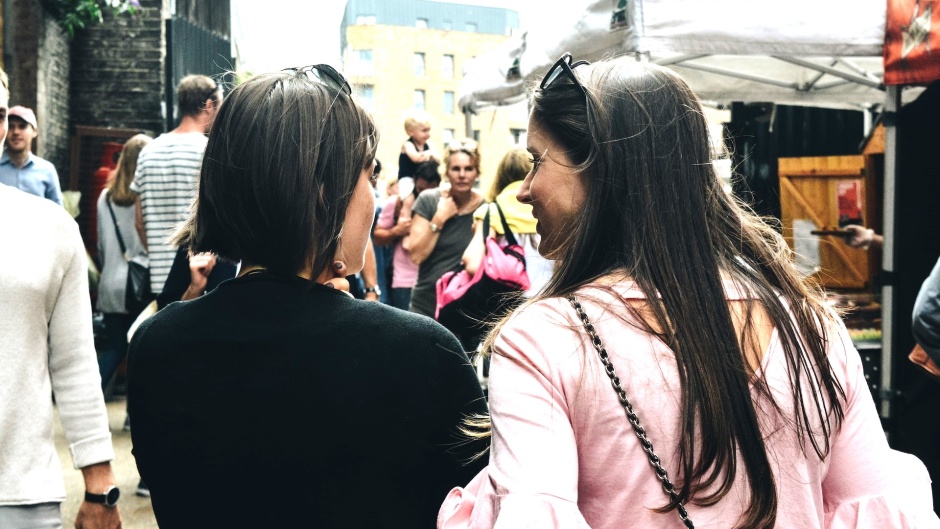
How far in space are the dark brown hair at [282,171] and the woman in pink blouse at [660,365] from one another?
34cm

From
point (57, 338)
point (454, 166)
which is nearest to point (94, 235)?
point (454, 166)

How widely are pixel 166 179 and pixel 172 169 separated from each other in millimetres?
62

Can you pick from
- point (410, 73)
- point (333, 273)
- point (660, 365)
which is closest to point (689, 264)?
point (660, 365)

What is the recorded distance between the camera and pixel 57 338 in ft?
7.81

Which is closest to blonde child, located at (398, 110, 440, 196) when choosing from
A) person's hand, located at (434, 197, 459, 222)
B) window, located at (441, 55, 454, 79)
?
person's hand, located at (434, 197, 459, 222)

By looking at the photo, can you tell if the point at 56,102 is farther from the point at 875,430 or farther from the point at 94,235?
the point at 875,430

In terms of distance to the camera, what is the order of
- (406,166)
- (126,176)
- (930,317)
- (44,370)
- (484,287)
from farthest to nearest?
(406,166) → (126,176) → (484,287) → (930,317) → (44,370)

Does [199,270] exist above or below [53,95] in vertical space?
below

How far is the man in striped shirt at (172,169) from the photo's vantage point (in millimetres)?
4980

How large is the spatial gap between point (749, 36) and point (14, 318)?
3.72 meters

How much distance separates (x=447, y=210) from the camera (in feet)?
21.1

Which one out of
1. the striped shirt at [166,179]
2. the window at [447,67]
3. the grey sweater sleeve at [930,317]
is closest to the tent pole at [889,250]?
the grey sweater sleeve at [930,317]

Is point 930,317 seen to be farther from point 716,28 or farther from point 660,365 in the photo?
point 660,365

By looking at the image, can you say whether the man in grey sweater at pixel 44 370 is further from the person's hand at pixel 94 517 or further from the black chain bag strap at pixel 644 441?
the black chain bag strap at pixel 644 441
